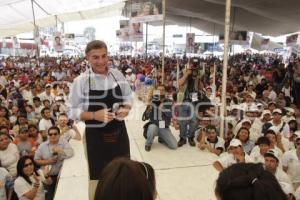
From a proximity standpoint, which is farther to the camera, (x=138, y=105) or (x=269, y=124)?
(x=138, y=105)

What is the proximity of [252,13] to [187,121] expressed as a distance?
13.6m

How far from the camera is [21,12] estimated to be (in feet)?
49.4

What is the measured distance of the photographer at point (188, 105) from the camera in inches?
240

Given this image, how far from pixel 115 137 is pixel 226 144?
4.02 metres

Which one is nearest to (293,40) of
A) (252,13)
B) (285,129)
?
(252,13)

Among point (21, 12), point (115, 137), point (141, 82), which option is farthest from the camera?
point (21, 12)

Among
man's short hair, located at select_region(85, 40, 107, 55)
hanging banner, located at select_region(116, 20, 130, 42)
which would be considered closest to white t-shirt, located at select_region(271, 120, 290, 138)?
man's short hair, located at select_region(85, 40, 107, 55)

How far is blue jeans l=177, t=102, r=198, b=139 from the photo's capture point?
6145 mm

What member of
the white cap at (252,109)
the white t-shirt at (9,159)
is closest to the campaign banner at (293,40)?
the white cap at (252,109)

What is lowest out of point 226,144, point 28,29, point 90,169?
point 226,144

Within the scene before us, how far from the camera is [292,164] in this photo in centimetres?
472

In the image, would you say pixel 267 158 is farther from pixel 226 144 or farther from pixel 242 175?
pixel 242 175

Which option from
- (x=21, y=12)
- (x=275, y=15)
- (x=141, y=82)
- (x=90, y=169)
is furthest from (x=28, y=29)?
(x=90, y=169)

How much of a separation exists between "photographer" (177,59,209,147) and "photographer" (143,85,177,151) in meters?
0.26
